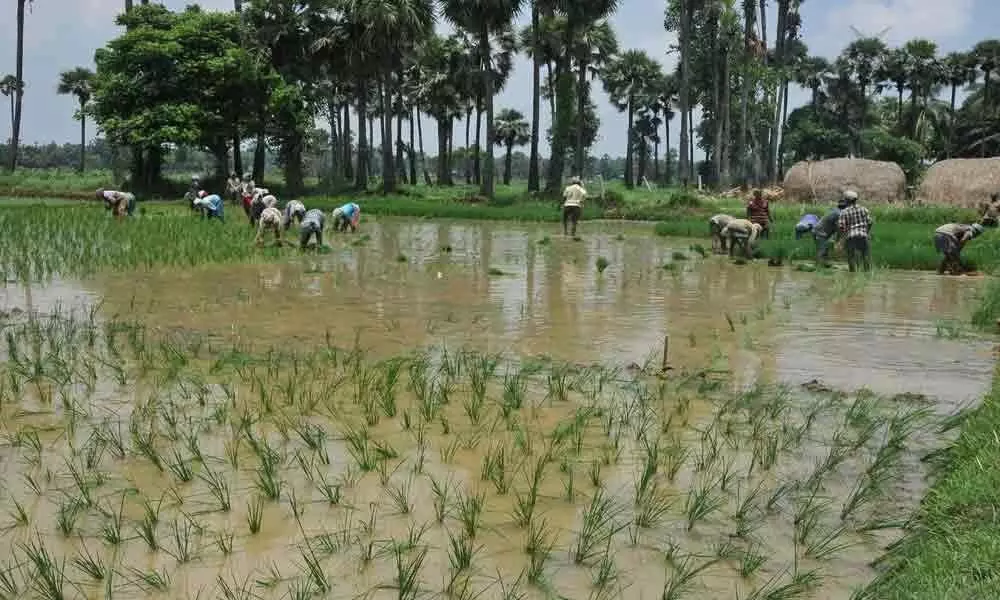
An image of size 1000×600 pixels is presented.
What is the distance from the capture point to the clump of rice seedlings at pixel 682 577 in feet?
9.72

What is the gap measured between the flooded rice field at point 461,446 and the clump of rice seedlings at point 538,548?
0.04 ft

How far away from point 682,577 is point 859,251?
37.2 feet

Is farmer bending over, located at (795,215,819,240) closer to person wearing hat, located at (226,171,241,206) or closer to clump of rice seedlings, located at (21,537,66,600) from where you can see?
clump of rice seedlings, located at (21,537,66,600)

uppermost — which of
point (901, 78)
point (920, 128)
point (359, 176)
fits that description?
point (901, 78)

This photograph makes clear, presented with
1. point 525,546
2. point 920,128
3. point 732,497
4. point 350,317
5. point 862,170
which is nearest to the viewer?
point 525,546

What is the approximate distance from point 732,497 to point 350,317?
536 centimetres

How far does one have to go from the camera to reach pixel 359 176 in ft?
114

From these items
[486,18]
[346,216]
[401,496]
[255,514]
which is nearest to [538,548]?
[401,496]

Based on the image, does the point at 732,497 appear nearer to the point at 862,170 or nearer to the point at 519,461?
the point at 519,461

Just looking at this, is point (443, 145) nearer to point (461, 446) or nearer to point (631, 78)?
point (631, 78)

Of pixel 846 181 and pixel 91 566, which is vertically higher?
pixel 846 181

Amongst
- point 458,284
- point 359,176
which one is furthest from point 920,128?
point 458,284

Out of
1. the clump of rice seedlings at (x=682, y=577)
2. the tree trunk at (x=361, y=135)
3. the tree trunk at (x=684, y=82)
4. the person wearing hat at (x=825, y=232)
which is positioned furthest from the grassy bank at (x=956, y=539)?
the tree trunk at (x=361, y=135)

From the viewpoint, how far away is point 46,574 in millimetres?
2877
